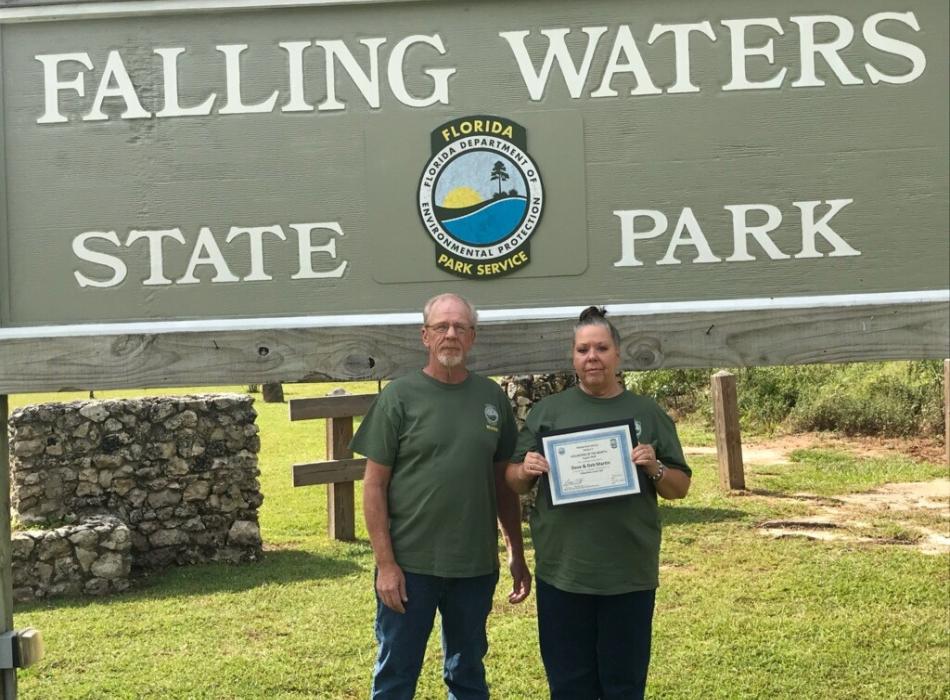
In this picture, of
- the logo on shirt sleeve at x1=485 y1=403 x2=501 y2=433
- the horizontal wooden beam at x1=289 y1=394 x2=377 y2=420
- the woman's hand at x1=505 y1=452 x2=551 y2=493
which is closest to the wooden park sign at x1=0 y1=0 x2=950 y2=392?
the logo on shirt sleeve at x1=485 y1=403 x2=501 y2=433

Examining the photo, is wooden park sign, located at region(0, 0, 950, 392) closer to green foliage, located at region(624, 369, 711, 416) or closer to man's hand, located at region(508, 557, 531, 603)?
man's hand, located at region(508, 557, 531, 603)

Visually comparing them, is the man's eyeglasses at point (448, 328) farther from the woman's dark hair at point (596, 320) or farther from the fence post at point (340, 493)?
the fence post at point (340, 493)

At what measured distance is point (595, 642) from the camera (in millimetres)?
3580

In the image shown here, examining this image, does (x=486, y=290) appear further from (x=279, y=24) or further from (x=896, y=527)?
(x=896, y=527)

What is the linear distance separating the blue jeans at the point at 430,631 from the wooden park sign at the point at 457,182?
76 centimetres


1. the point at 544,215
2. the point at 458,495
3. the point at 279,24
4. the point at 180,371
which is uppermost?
the point at 279,24

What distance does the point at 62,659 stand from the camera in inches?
267

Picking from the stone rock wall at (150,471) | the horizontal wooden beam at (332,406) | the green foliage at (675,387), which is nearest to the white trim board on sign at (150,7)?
the stone rock wall at (150,471)

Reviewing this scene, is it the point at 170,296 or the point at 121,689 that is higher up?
the point at 170,296

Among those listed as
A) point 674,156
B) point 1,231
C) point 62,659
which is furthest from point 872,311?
point 62,659

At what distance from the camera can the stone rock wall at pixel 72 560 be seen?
833cm

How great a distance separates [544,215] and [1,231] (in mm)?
1894

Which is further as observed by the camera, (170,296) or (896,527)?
(896,527)

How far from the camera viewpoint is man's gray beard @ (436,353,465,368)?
11.4 feet
